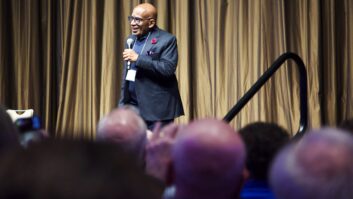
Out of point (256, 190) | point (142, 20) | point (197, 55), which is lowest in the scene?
point (256, 190)

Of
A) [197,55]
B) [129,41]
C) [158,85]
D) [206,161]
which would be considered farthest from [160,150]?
[197,55]

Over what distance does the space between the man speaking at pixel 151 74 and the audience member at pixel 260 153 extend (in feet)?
8.17

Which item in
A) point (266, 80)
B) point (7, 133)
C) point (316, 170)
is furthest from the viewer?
point (266, 80)

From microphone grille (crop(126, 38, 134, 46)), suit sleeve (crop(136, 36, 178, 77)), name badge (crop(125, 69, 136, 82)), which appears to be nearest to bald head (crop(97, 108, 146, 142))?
suit sleeve (crop(136, 36, 178, 77))

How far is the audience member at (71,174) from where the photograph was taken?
1.96ft

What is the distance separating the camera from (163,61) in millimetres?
4238

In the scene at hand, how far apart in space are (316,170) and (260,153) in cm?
65

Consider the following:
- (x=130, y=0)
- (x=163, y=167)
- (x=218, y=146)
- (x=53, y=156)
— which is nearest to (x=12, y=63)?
(x=130, y=0)

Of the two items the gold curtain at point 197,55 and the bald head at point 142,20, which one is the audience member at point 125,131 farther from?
the gold curtain at point 197,55

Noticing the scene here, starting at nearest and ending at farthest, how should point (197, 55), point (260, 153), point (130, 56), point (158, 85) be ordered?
point (260, 153) → point (130, 56) → point (158, 85) → point (197, 55)

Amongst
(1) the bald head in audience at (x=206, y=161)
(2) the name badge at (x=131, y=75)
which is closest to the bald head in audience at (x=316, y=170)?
(1) the bald head in audience at (x=206, y=161)

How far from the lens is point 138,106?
436 centimetres

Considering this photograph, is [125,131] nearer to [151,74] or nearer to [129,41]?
[151,74]

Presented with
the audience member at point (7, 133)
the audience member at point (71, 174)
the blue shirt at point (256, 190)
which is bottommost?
the blue shirt at point (256, 190)
